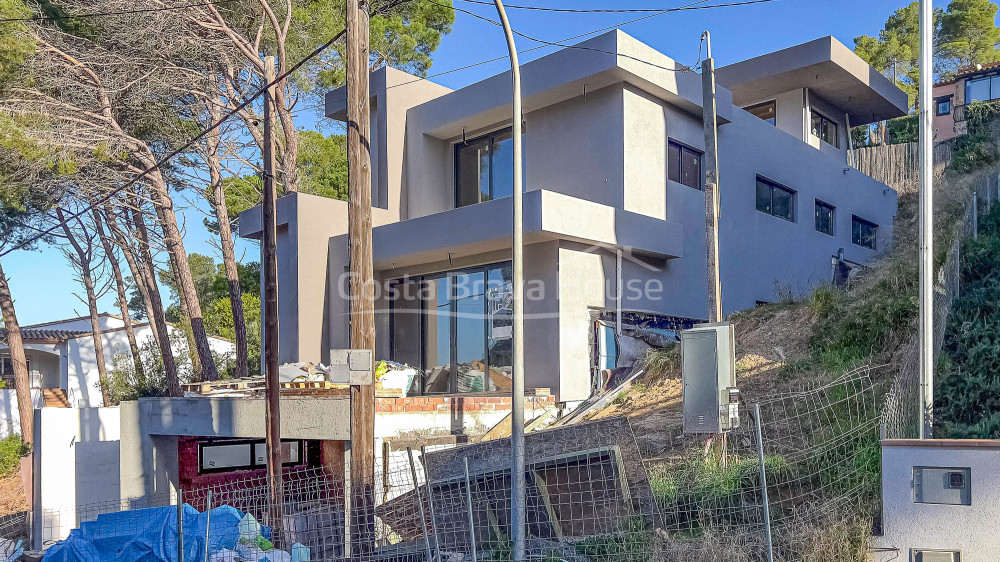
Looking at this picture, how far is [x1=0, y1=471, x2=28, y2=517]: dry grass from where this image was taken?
26.2 meters

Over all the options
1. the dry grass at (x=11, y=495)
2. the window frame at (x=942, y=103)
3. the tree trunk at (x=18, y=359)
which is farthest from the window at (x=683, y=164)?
the window frame at (x=942, y=103)

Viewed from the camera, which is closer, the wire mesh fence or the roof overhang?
the wire mesh fence

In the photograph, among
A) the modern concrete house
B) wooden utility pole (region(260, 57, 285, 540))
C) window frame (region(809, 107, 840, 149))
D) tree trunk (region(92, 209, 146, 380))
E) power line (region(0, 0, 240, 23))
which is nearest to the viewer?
wooden utility pole (region(260, 57, 285, 540))

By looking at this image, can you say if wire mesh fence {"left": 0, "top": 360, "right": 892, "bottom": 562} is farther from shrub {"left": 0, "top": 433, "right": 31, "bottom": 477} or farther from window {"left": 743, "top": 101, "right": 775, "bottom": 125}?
shrub {"left": 0, "top": 433, "right": 31, "bottom": 477}

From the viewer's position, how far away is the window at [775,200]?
66.5 ft

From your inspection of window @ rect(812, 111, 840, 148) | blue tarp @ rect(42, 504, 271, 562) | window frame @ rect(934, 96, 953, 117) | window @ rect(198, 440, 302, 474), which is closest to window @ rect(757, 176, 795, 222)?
window @ rect(812, 111, 840, 148)

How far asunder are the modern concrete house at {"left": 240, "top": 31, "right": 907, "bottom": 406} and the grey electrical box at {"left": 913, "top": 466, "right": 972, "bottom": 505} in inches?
338

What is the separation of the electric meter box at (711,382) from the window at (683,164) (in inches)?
358

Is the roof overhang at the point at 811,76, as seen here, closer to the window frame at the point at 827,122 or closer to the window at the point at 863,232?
the window frame at the point at 827,122

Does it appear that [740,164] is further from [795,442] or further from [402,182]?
[795,442]

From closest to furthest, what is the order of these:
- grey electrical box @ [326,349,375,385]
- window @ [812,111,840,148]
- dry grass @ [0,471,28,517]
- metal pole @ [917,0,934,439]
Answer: metal pole @ [917,0,934,439] < grey electrical box @ [326,349,375,385] < window @ [812,111,840,148] < dry grass @ [0,471,28,517]

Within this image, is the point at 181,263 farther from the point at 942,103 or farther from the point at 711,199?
the point at 942,103

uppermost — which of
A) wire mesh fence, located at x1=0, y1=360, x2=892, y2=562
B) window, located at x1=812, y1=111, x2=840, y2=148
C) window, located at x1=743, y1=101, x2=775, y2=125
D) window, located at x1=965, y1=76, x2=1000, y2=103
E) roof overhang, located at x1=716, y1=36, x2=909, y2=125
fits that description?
window, located at x1=965, y1=76, x2=1000, y2=103

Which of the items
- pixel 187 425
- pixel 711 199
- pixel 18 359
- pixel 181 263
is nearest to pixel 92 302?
pixel 18 359
